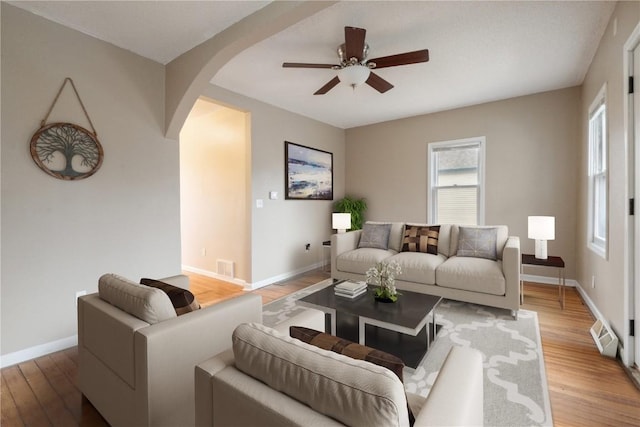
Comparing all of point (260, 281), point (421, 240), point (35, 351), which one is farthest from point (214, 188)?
point (421, 240)

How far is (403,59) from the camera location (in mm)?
2443

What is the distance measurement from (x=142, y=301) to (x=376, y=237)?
10.6ft

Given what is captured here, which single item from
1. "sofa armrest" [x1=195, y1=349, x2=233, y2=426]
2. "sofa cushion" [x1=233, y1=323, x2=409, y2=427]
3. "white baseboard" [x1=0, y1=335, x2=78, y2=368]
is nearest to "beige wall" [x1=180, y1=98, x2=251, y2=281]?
"white baseboard" [x1=0, y1=335, x2=78, y2=368]

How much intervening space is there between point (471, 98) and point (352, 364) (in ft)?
15.1

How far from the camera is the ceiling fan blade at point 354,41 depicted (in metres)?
2.19

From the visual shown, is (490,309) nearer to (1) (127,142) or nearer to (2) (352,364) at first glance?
(2) (352,364)

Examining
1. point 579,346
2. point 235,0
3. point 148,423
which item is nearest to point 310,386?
point 148,423

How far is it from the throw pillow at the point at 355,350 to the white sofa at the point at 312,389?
0.09m

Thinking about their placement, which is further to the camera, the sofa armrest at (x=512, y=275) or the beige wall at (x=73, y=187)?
the sofa armrest at (x=512, y=275)

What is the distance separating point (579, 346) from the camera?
2424 mm

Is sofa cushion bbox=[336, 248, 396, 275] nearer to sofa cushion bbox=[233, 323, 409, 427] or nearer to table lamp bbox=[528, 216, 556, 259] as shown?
table lamp bbox=[528, 216, 556, 259]

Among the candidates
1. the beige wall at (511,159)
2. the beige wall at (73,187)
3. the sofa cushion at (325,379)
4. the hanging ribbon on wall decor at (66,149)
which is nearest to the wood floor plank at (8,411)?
the beige wall at (73,187)

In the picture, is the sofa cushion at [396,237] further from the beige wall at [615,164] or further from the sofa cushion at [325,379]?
the sofa cushion at [325,379]

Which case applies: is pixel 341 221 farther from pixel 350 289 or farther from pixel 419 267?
pixel 350 289
